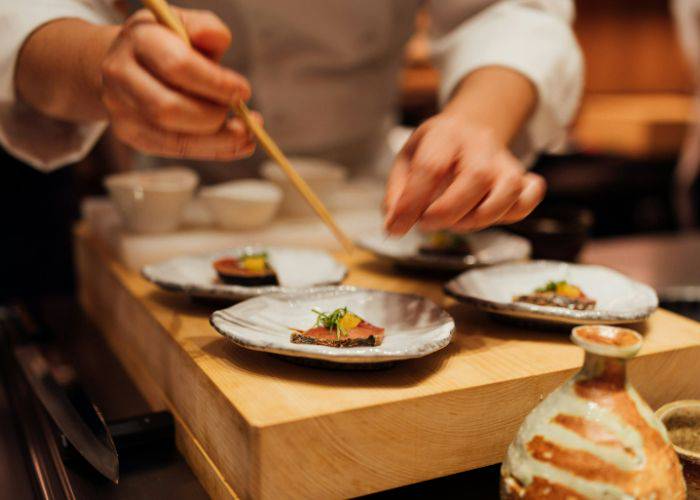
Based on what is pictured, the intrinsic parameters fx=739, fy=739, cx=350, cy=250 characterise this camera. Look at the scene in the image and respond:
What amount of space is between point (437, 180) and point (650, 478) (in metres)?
0.51

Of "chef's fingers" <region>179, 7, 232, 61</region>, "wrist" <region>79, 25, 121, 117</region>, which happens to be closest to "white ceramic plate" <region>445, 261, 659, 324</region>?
"chef's fingers" <region>179, 7, 232, 61</region>

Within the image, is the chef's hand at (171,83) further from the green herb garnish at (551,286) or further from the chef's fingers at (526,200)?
the green herb garnish at (551,286)

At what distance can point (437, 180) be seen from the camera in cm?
111

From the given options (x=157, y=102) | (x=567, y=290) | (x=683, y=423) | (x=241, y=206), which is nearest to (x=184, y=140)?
(x=157, y=102)

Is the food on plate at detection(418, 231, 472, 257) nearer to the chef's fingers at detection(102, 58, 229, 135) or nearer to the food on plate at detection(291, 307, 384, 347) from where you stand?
the food on plate at detection(291, 307, 384, 347)

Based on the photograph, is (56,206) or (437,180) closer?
(437,180)

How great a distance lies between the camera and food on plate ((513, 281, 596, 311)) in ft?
4.11

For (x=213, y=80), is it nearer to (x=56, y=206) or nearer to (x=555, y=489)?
(x=555, y=489)

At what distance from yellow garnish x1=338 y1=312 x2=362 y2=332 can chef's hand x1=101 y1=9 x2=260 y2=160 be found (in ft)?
1.11

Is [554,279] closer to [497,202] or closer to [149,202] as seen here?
[497,202]

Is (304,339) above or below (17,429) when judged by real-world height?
above

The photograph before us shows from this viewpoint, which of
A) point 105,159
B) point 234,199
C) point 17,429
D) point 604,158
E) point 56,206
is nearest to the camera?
point 17,429

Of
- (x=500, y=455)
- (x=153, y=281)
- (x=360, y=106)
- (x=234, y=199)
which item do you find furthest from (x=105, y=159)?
(x=500, y=455)

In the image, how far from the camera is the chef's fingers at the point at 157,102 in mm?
1016
